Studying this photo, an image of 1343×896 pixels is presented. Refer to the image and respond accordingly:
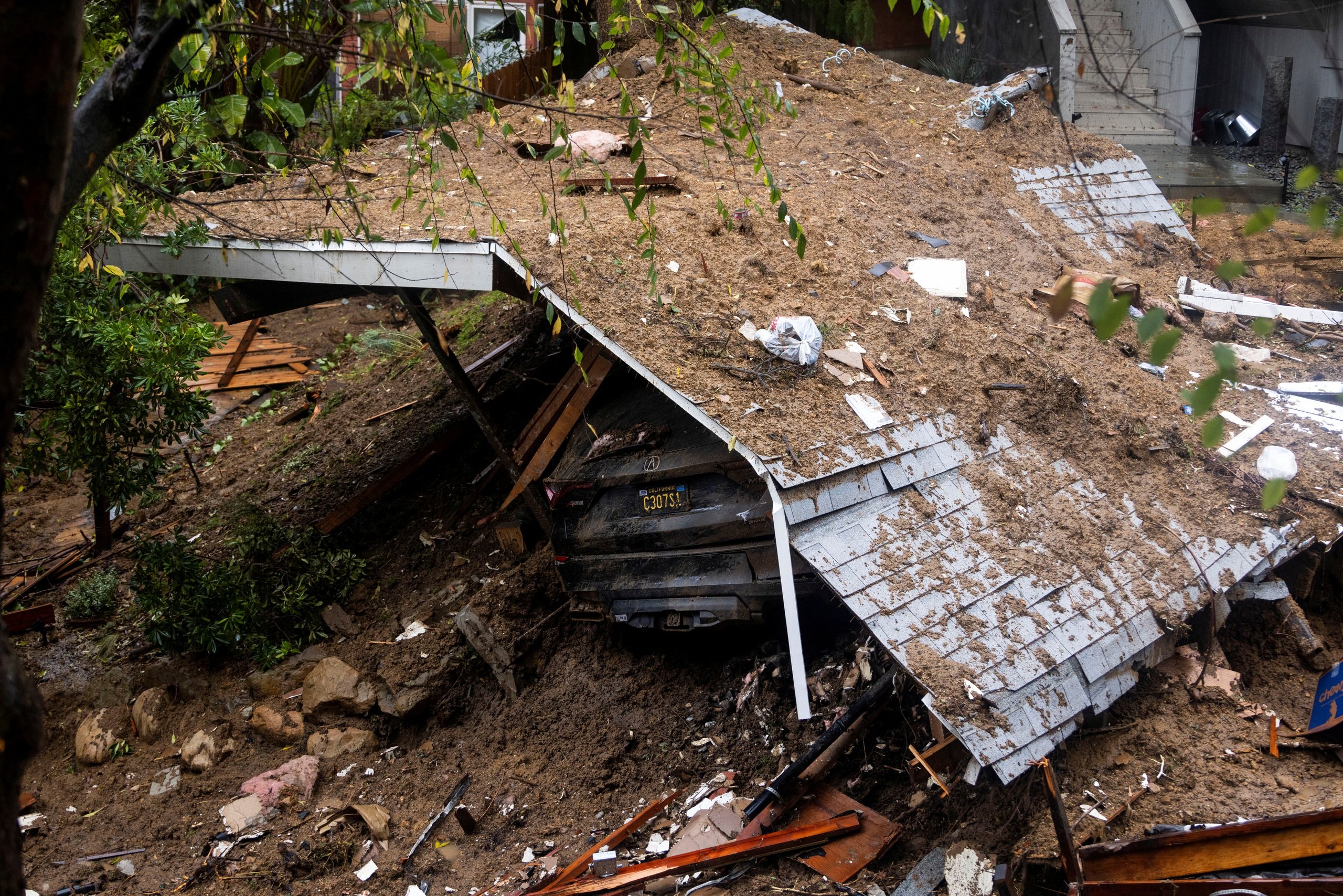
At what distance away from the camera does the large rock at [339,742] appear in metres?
6.55

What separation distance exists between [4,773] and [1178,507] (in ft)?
18.1

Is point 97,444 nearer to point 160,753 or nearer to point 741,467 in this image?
point 160,753

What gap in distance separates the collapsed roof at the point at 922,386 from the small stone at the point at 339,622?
290cm

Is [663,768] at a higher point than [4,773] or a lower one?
lower

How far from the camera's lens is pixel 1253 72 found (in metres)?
14.5

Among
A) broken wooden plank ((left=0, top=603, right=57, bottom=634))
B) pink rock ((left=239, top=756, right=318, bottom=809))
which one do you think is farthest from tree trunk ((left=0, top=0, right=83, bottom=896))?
broken wooden plank ((left=0, top=603, right=57, bottom=634))

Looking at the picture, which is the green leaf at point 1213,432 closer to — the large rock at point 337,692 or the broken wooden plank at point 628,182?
the broken wooden plank at point 628,182

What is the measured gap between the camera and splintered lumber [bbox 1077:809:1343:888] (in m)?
3.30

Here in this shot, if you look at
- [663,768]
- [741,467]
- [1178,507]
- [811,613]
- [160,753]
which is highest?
[741,467]

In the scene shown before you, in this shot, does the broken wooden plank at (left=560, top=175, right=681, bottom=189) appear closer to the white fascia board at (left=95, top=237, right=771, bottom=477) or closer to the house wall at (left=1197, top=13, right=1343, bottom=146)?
the white fascia board at (left=95, top=237, right=771, bottom=477)

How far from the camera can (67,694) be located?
7.25 m

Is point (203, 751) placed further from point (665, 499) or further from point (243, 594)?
point (665, 499)

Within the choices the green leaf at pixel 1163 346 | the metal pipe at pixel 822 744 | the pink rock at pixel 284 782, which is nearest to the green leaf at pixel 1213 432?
the green leaf at pixel 1163 346

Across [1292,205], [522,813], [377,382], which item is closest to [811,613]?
[522,813]
